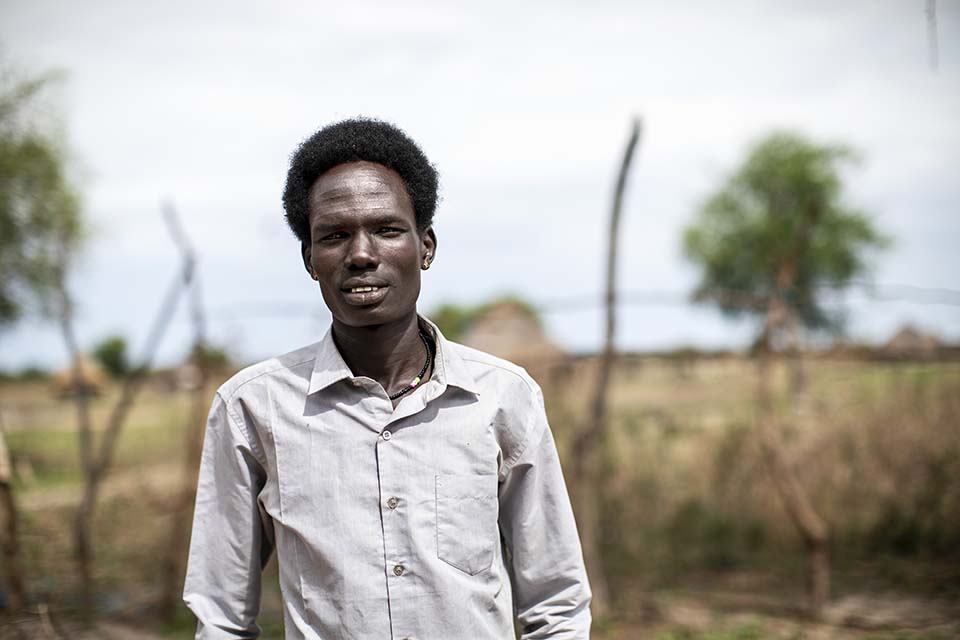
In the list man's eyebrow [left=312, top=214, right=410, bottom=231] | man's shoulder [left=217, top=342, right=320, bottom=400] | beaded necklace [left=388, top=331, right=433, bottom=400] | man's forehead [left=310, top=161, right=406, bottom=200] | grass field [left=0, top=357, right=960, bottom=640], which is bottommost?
grass field [left=0, top=357, right=960, bottom=640]

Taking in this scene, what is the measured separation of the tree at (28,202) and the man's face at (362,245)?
32.3 ft

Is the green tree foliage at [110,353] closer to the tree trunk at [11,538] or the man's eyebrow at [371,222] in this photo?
the tree trunk at [11,538]

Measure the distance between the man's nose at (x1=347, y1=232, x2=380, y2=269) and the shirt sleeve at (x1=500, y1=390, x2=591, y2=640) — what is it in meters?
0.47

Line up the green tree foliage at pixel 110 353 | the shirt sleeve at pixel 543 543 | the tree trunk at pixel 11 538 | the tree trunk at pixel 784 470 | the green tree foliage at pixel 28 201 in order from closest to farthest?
the shirt sleeve at pixel 543 543, the tree trunk at pixel 11 538, the tree trunk at pixel 784 470, the green tree foliage at pixel 28 201, the green tree foliage at pixel 110 353

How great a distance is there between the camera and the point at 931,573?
649 cm

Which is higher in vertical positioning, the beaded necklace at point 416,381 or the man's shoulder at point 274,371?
the man's shoulder at point 274,371

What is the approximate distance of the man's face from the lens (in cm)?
177

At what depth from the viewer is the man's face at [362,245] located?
177cm

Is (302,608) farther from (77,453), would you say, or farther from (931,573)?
(77,453)

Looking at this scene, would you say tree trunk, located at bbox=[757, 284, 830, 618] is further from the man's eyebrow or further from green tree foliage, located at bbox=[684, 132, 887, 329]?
green tree foliage, located at bbox=[684, 132, 887, 329]

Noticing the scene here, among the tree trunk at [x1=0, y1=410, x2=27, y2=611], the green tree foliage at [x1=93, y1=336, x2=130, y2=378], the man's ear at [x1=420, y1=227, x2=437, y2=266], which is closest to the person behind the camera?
the man's ear at [x1=420, y1=227, x2=437, y2=266]

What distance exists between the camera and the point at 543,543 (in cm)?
185

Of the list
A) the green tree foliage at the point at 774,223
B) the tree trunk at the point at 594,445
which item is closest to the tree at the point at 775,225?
the green tree foliage at the point at 774,223

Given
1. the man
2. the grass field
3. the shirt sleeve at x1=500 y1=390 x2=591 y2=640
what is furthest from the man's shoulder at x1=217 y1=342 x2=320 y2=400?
the grass field
